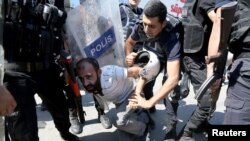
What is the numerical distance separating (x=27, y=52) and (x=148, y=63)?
2.75 feet

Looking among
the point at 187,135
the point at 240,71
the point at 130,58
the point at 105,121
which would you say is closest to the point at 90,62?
the point at 130,58

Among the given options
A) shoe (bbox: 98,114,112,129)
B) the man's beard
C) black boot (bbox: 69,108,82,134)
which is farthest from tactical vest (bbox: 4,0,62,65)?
shoe (bbox: 98,114,112,129)

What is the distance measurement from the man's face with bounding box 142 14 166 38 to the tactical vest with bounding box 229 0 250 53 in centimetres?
68

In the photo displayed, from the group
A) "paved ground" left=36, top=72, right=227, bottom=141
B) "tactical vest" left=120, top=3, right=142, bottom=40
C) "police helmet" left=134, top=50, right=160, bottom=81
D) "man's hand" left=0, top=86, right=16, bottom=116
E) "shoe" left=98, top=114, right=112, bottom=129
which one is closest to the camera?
"man's hand" left=0, top=86, right=16, bottom=116

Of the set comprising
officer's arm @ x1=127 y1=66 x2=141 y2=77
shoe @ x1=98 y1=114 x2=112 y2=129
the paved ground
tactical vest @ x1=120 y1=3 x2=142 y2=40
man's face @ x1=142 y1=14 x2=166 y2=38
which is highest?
man's face @ x1=142 y1=14 x2=166 y2=38

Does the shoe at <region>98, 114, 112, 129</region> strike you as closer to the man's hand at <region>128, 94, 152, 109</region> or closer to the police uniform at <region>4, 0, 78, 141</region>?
the man's hand at <region>128, 94, 152, 109</region>

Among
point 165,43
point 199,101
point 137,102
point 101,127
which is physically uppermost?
point 165,43

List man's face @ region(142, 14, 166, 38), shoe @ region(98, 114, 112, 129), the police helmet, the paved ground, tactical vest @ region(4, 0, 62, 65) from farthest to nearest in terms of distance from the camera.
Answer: shoe @ region(98, 114, 112, 129)
the paved ground
the police helmet
man's face @ region(142, 14, 166, 38)
tactical vest @ region(4, 0, 62, 65)

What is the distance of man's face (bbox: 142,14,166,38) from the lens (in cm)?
239

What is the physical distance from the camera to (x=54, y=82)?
8.53ft

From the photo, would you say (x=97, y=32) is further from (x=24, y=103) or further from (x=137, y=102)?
(x=24, y=103)

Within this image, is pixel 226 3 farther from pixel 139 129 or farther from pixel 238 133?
pixel 139 129

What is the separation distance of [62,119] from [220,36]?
1.48 metres

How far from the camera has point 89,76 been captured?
8.48 feet
